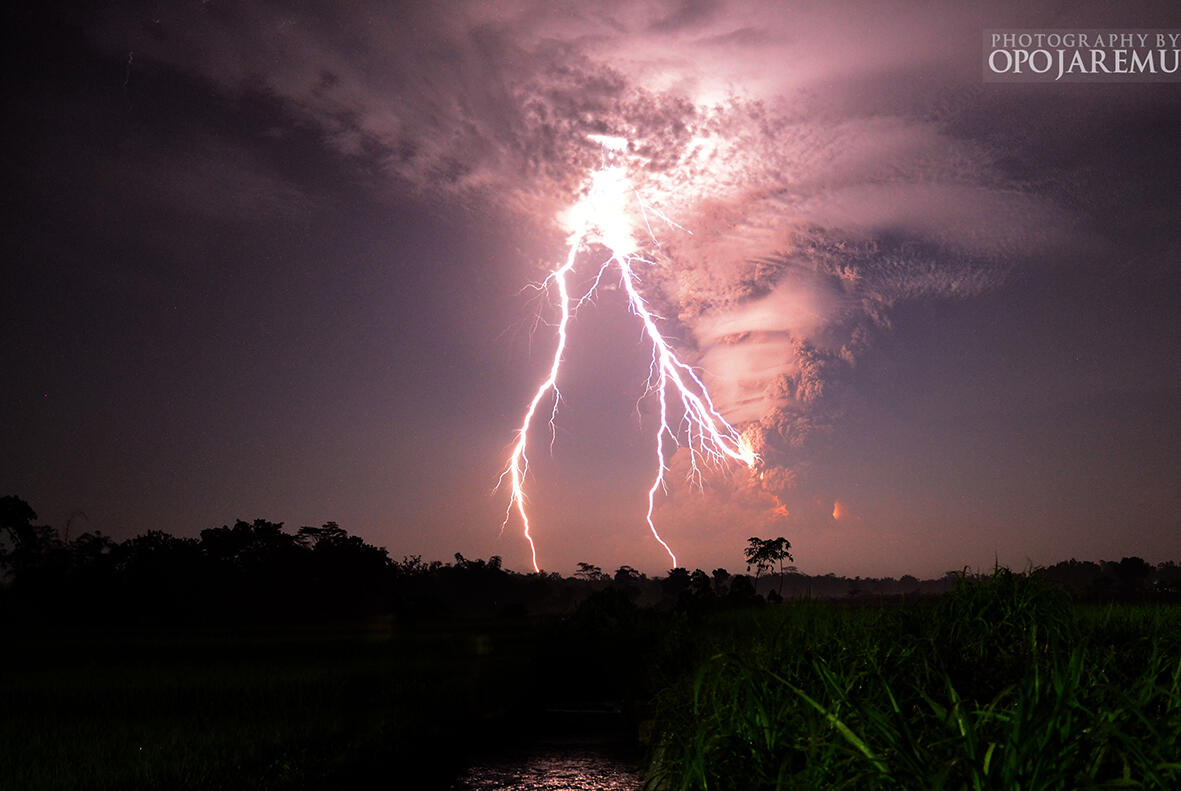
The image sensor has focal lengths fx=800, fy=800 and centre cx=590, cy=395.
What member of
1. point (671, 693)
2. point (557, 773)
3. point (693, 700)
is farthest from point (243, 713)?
point (693, 700)

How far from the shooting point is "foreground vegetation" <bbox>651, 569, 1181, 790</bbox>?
9.68 feet

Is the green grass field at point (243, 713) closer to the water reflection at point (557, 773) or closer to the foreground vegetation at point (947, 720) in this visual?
the water reflection at point (557, 773)

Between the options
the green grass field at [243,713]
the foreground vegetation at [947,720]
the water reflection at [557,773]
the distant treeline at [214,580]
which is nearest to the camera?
the foreground vegetation at [947,720]

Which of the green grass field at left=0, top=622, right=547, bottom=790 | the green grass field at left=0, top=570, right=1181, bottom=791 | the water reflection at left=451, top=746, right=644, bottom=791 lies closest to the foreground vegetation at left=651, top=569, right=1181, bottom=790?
the green grass field at left=0, top=570, right=1181, bottom=791

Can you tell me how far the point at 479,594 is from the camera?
299 ft

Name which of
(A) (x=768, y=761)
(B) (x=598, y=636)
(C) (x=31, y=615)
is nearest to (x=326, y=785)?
(A) (x=768, y=761)

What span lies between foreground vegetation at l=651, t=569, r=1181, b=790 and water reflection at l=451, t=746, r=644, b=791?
4.72 meters

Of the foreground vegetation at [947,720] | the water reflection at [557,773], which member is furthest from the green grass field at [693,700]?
the water reflection at [557,773]

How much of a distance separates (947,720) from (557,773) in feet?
34.5

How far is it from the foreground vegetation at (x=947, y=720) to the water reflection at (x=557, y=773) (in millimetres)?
4717

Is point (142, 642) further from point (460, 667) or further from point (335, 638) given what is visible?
point (460, 667)

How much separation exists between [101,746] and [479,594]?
272 feet

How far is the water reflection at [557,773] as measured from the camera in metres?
11.6

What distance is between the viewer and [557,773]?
41.0 ft
